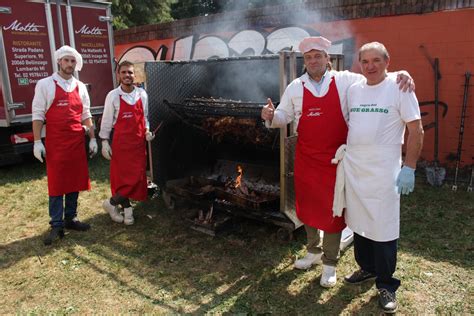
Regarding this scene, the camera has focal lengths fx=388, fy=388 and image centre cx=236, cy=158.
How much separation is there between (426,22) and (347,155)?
4.02 metres

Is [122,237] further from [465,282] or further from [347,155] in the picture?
[465,282]

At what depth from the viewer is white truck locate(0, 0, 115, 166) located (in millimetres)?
6281

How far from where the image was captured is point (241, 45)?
8.16m

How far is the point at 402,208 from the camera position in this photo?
4930mm

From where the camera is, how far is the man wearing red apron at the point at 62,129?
13.6 feet

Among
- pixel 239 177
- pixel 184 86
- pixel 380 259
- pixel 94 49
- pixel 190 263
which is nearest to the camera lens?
pixel 380 259

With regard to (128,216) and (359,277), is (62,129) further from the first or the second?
(359,277)

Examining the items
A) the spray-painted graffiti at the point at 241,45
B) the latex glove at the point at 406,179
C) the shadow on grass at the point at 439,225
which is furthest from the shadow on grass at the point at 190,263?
the spray-painted graffiti at the point at 241,45

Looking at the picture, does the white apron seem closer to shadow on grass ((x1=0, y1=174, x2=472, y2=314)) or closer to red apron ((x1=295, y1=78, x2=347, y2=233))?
red apron ((x1=295, y1=78, x2=347, y2=233))

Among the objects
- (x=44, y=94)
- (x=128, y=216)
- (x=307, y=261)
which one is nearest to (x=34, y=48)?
(x=44, y=94)

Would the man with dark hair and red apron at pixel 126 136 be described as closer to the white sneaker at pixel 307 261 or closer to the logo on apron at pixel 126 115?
the logo on apron at pixel 126 115

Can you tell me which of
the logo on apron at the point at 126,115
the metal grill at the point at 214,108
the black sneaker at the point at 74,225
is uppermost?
the metal grill at the point at 214,108

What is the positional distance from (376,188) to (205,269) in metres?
1.81

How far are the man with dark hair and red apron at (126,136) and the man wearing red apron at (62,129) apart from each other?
0.95 feet
